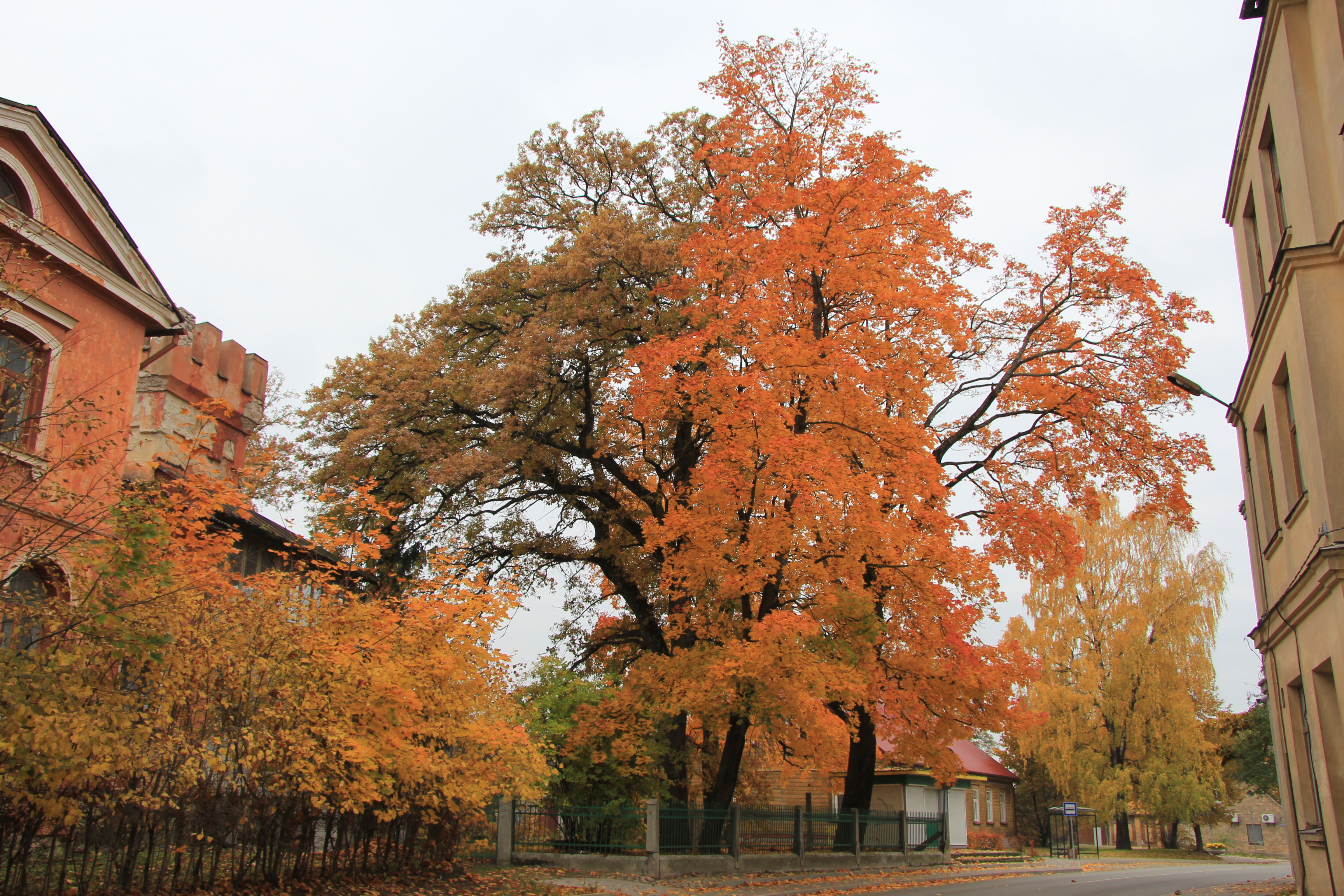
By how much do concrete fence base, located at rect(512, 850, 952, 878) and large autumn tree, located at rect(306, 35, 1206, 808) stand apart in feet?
5.63

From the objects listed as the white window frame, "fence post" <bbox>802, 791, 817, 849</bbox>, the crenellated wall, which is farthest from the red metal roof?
the white window frame

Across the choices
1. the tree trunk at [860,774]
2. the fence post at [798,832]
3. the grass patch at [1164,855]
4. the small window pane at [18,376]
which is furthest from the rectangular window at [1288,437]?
the grass patch at [1164,855]

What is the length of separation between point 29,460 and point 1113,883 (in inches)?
978

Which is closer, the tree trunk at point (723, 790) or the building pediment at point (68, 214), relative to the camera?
the building pediment at point (68, 214)

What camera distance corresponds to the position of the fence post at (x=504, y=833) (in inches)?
750

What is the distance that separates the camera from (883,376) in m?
18.8

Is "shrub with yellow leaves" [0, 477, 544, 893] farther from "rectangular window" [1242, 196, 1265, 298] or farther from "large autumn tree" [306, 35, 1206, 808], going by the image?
"rectangular window" [1242, 196, 1265, 298]

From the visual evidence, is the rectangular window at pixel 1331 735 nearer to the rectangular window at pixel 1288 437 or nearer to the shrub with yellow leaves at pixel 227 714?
the rectangular window at pixel 1288 437

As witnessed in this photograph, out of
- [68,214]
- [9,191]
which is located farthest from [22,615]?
[68,214]

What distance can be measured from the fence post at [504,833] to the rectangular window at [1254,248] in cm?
1600

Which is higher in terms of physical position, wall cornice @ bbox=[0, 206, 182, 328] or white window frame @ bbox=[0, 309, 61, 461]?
wall cornice @ bbox=[0, 206, 182, 328]

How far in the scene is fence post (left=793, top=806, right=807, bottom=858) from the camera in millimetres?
23672

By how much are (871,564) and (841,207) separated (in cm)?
708

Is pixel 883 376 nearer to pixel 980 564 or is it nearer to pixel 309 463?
pixel 980 564
